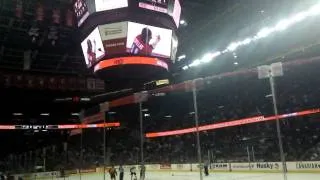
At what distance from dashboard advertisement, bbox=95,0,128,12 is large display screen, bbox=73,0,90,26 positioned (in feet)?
1.61

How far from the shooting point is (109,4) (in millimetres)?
11297

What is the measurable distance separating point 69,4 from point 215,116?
25690 mm

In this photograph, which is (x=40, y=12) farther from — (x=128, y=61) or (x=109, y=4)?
(x=128, y=61)

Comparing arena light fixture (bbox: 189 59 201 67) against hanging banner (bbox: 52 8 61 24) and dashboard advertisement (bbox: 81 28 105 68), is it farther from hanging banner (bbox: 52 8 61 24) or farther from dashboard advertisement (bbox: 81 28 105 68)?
dashboard advertisement (bbox: 81 28 105 68)

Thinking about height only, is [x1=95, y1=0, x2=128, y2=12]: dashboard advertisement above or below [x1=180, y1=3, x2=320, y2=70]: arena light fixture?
below

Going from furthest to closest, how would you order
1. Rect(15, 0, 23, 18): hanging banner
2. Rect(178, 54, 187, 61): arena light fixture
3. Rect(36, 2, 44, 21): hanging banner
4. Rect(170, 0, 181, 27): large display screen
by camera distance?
Rect(178, 54, 187, 61): arena light fixture → Rect(15, 0, 23, 18): hanging banner → Rect(36, 2, 44, 21): hanging banner → Rect(170, 0, 181, 27): large display screen

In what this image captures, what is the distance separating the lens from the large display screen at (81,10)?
466 inches

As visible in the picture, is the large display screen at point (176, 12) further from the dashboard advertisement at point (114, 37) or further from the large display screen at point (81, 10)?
the large display screen at point (81, 10)

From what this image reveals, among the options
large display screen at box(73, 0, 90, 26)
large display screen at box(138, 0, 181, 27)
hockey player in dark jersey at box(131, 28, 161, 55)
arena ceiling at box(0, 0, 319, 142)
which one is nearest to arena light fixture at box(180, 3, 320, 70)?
arena ceiling at box(0, 0, 319, 142)

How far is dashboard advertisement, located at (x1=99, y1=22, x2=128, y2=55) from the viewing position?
11641mm

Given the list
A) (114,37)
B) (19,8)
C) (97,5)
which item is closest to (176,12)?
(114,37)

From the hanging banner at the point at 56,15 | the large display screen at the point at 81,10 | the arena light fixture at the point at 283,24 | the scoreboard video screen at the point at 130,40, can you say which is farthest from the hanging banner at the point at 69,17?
the arena light fixture at the point at 283,24

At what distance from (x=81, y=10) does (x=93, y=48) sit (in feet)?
3.96

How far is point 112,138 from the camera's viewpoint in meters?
43.2
